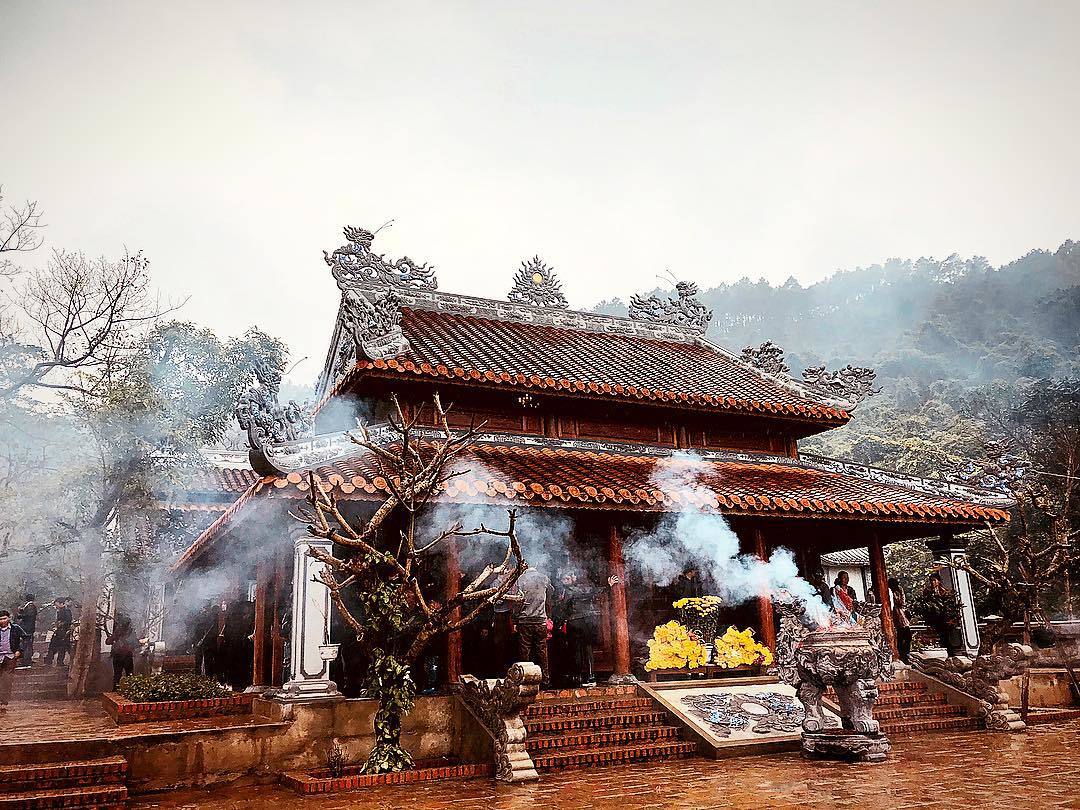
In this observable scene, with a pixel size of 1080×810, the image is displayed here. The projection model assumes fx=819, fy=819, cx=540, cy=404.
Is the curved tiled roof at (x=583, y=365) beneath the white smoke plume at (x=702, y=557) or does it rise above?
above

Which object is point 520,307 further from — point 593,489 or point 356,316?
point 593,489

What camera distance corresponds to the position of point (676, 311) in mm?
19250

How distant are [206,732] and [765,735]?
21.5 ft

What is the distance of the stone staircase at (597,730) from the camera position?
954 centimetres

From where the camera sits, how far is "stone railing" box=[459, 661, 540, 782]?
28.6ft

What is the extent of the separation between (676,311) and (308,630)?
12.1 m

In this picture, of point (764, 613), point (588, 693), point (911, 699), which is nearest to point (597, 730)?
point (588, 693)

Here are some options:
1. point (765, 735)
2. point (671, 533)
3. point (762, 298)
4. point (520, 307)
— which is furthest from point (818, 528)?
point (762, 298)

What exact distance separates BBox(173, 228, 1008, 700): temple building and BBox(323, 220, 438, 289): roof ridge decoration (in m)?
0.04

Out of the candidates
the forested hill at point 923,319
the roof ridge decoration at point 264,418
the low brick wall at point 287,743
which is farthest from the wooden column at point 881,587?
the forested hill at point 923,319

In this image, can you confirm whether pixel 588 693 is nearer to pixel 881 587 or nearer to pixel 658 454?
pixel 658 454

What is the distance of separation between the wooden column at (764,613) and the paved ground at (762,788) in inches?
126

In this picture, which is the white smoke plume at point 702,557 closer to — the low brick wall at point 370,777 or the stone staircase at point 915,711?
the stone staircase at point 915,711

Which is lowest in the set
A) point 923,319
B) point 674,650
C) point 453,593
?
point 674,650
